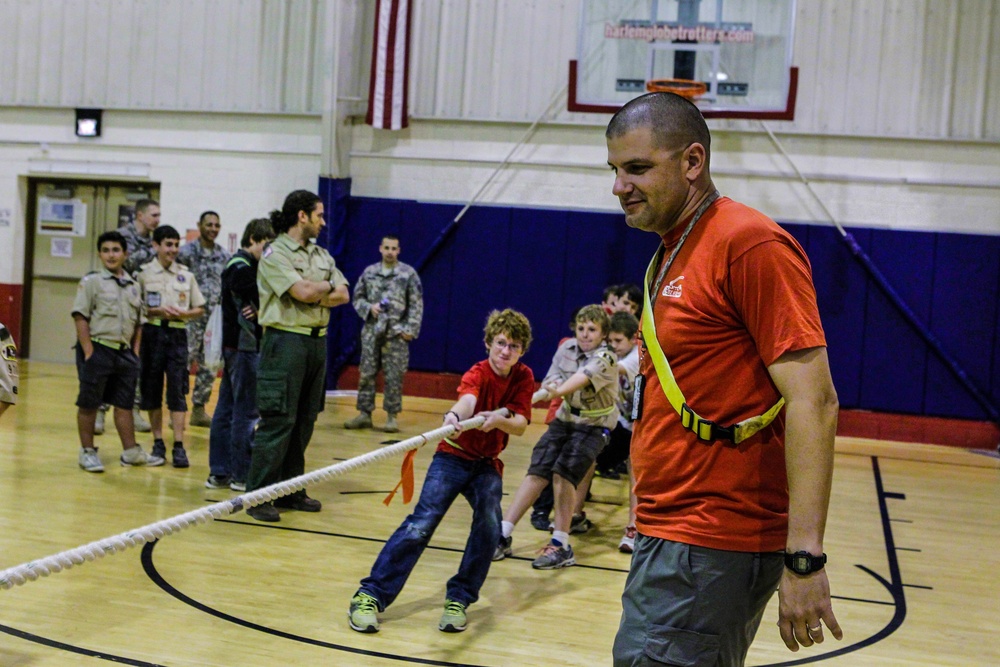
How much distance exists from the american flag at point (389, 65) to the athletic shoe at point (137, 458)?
606 centimetres

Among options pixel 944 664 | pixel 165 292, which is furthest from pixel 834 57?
pixel 944 664

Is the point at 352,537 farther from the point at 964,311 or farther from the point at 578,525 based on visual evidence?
the point at 964,311

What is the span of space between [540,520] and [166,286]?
11.0 ft

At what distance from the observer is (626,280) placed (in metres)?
12.3

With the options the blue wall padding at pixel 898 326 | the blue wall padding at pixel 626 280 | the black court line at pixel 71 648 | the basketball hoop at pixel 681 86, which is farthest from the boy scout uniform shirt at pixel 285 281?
the blue wall padding at pixel 898 326

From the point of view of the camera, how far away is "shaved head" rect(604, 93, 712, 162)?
90.6 inches

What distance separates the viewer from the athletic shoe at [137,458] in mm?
7664

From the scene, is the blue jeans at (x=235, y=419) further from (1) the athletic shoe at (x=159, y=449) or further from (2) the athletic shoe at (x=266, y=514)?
(1) the athletic shoe at (x=159, y=449)

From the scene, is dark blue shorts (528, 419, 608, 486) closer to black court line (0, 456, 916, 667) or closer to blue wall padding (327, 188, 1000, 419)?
black court line (0, 456, 916, 667)

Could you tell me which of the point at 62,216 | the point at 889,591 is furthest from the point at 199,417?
the point at 889,591

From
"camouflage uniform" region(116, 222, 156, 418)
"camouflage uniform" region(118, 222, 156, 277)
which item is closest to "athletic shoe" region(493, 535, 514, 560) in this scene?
"camouflage uniform" region(116, 222, 156, 418)

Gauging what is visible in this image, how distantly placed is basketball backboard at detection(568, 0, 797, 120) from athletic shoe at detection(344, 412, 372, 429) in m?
4.51

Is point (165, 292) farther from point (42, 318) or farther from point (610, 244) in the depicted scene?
point (42, 318)

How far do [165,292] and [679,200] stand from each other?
625 cm
